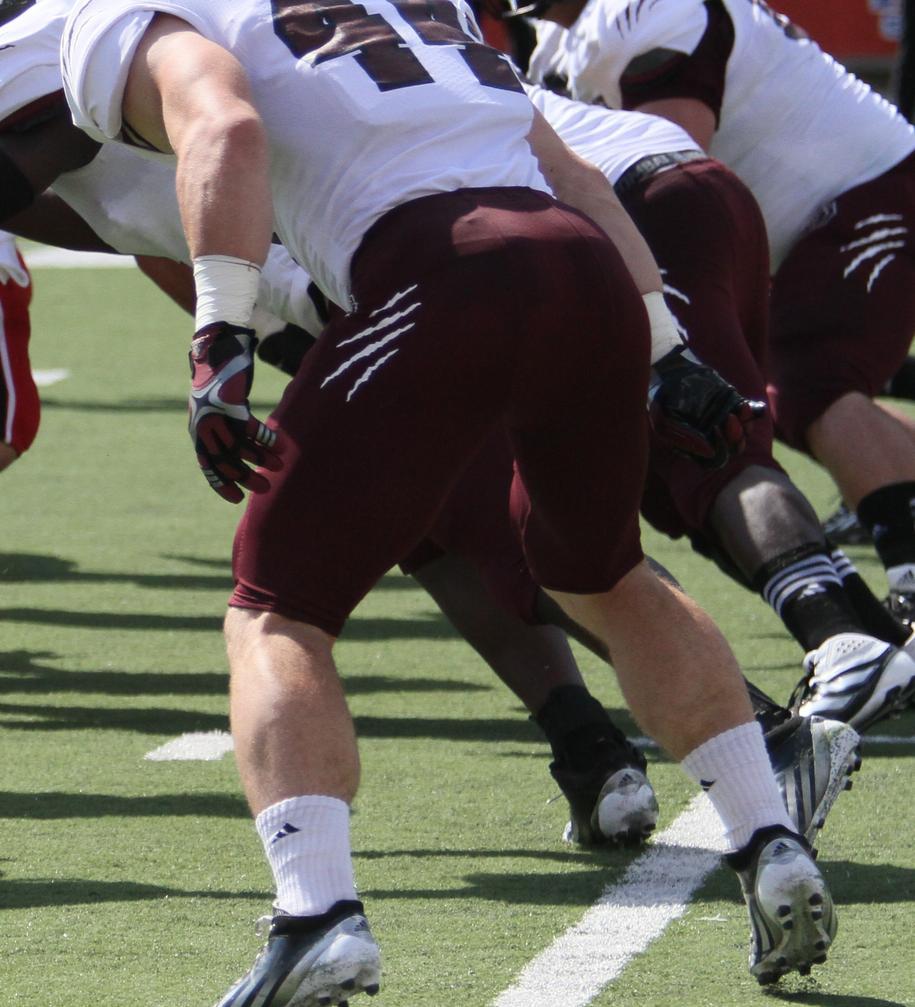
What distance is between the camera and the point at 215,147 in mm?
2641

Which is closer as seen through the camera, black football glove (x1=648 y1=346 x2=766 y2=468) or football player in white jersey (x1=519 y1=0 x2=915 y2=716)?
Result: black football glove (x1=648 y1=346 x2=766 y2=468)

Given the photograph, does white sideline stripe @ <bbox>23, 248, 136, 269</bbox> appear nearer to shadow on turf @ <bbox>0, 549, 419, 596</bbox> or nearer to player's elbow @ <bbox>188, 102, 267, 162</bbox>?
shadow on turf @ <bbox>0, 549, 419, 596</bbox>

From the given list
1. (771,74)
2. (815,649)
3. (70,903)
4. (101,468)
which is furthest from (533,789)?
(101,468)

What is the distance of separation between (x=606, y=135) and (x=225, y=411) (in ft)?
7.41

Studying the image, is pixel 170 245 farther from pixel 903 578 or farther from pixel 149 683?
pixel 903 578

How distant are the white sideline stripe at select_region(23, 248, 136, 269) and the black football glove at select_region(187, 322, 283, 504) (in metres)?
15.4

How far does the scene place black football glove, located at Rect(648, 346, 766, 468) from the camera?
2.97 m

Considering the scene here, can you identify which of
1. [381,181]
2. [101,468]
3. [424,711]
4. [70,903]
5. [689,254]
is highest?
[381,181]

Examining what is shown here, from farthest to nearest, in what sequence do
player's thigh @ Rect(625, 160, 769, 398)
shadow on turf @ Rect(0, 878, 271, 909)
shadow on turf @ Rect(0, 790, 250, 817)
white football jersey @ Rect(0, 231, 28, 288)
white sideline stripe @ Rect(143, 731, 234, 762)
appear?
1. white football jersey @ Rect(0, 231, 28, 288)
2. white sideline stripe @ Rect(143, 731, 234, 762)
3. player's thigh @ Rect(625, 160, 769, 398)
4. shadow on turf @ Rect(0, 790, 250, 817)
5. shadow on turf @ Rect(0, 878, 271, 909)

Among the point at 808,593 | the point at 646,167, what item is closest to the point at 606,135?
the point at 646,167

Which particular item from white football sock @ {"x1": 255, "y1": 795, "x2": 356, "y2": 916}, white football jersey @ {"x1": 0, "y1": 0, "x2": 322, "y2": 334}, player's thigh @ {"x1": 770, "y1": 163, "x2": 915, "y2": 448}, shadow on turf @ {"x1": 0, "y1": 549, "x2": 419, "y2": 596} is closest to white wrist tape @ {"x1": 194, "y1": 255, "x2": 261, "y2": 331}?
white football sock @ {"x1": 255, "y1": 795, "x2": 356, "y2": 916}

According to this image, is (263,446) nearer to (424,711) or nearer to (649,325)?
(649,325)

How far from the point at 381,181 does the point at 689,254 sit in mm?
1713

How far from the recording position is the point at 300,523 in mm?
2691
